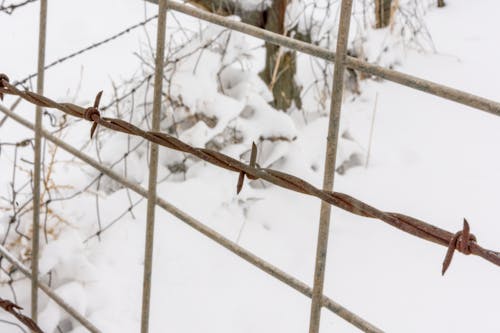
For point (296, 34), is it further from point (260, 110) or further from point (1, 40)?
point (1, 40)

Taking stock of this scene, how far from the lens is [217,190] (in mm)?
2939

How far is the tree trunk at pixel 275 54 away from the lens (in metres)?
3.30

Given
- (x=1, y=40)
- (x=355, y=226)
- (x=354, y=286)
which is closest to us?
(x=354, y=286)

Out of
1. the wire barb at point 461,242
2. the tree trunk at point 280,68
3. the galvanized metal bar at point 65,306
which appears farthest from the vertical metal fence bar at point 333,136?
the tree trunk at point 280,68

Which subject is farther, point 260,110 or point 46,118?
point 46,118

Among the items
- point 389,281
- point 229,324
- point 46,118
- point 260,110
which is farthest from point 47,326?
point 46,118

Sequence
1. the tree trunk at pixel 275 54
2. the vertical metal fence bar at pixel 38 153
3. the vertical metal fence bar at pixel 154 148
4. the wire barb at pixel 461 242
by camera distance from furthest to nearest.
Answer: the tree trunk at pixel 275 54
the vertical metal fence bar at pixel 38 153
the vertical metal fence bar at pixel 154 148
the wire barb at pixel 461 242

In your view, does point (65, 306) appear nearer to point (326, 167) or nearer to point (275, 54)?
point (326, 167)

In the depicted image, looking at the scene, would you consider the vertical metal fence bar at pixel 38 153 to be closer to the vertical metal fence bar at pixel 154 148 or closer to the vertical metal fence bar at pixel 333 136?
the vertical metal fence bar at pixel 154 148

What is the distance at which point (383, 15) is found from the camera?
14.3ft

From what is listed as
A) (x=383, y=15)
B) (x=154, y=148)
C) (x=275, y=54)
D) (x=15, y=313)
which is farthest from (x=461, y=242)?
(x=383, y=15)

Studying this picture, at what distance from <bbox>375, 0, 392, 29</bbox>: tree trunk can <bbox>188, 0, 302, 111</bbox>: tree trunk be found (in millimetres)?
891

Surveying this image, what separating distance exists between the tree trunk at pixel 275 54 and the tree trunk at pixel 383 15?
2.92ft

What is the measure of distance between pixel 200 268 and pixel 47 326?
0.54m
